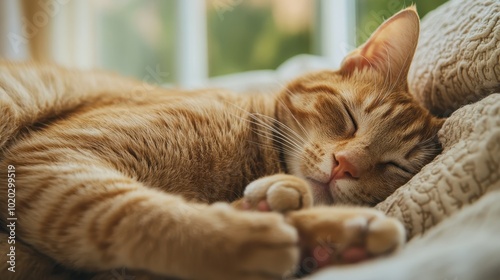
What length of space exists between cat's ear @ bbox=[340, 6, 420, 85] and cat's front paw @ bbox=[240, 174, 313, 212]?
63 centimetres

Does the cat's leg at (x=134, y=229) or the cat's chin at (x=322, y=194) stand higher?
the cat's leg at (x=134, y=229)

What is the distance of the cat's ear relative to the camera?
1348 mm

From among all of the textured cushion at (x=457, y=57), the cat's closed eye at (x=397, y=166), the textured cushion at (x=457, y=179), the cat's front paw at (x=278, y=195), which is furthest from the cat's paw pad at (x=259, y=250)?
the textured cushion at (x=457, y=57)

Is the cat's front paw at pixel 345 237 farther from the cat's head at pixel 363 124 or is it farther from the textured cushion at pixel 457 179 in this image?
the cat's head at pixel 363 124

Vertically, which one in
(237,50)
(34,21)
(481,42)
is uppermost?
(481,42)

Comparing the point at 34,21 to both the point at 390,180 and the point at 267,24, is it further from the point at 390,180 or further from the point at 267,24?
the point at 390,180

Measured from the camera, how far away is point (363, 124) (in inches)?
51.0

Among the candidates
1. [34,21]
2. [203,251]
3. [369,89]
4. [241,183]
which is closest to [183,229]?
[203,251]

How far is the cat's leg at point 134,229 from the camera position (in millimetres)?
745

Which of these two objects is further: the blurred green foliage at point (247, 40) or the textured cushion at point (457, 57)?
the blurred green foliage at point (247, 40)

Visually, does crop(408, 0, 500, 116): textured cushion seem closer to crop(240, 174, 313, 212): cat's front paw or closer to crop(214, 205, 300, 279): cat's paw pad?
crop(240, 174, 313, 212): cat's front paw

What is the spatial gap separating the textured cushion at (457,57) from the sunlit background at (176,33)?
1280mm

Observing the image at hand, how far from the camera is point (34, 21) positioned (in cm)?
366

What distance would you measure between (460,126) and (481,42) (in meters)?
0.28
